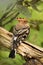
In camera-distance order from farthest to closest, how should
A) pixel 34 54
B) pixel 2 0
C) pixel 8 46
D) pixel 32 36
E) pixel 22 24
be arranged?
pixel 32 36 → pixel 22 24 → pixel 8 46 → pixel 34 54 → pixel 2 0

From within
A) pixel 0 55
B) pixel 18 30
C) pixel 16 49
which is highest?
pixel 18 30

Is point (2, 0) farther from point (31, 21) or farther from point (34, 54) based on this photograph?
point (31, 21)

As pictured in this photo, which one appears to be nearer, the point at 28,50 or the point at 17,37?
the point at 28,50

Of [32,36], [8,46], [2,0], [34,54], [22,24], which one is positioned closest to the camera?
[2,0]

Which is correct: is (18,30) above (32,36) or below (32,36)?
above

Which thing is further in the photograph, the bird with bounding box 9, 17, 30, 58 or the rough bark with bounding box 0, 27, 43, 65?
the bird with bounding box 9, 17, 30, 58

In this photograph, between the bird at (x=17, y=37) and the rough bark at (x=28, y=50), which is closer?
the rough bark at (x=28, y=50)

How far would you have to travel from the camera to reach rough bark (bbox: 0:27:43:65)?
1.32m

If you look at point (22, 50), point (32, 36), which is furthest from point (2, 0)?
point (32, 36)

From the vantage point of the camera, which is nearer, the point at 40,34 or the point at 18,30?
the point at 18,30

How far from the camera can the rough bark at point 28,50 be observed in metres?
1.32

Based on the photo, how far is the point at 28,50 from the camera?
1350 mm

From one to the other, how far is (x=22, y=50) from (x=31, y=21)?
0.59m

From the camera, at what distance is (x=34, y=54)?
135cm
